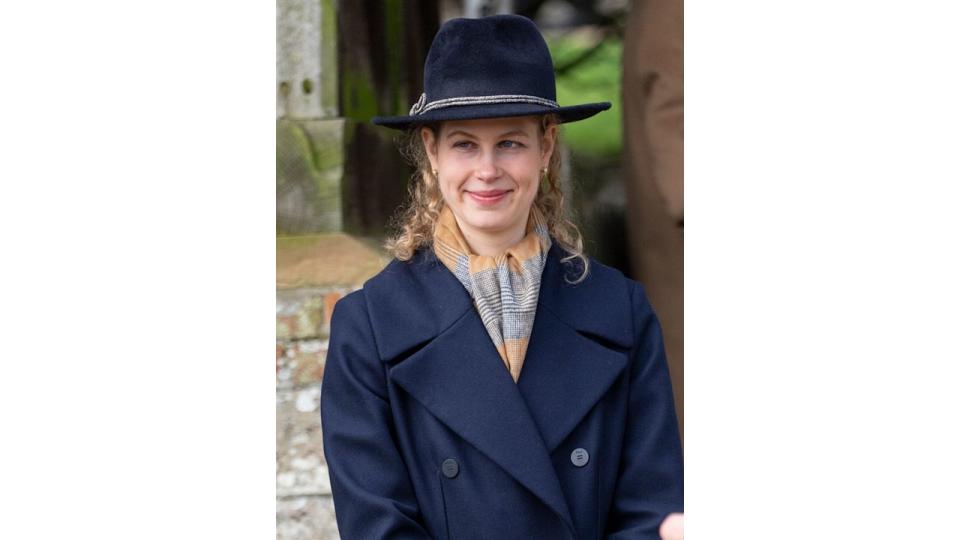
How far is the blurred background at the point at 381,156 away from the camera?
3385mm

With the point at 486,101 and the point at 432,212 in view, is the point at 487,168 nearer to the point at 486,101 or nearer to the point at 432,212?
the point at 486,101

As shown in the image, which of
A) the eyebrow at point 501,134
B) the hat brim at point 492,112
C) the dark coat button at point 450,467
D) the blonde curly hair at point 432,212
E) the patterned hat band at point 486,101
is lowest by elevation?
the dark coat button at point 450,467

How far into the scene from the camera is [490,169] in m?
2.89

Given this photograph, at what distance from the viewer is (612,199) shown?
12.3 feet

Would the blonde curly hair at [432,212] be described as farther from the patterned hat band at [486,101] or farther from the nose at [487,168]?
the nose at [487,168]

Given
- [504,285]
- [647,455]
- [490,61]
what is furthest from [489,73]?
[647,455]

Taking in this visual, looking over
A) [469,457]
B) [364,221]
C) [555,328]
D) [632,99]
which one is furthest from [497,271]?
[632,99]

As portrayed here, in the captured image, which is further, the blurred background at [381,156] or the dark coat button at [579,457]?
the blurred background at [381,156]

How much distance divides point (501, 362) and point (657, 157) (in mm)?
934

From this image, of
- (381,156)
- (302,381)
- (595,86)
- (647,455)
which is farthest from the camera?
(595,86)

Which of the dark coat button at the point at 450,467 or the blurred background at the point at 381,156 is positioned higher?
the blurred background at the point at 381,156

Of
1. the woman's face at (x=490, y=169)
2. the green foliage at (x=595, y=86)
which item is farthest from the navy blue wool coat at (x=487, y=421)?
the green foliage at (x=595, y=86)

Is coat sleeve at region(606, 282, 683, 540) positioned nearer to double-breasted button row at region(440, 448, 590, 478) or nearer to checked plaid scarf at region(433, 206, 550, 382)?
double-breasted button row at region(440, 448, 590, 478)

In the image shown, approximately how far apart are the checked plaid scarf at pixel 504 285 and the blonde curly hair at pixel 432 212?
0.08 metres
